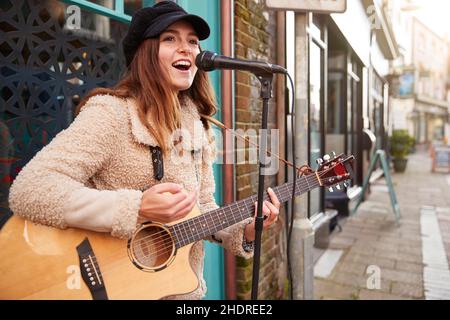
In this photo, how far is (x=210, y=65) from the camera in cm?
123

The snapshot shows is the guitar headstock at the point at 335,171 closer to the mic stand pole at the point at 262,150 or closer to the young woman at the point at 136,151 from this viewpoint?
the young woman at the point at 136,151

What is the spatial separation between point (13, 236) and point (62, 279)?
198 millimetres

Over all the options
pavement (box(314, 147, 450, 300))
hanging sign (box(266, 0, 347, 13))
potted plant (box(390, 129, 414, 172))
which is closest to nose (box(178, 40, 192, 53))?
hanging sign (box(266, 0, 347, 13))

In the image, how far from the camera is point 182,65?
138cm

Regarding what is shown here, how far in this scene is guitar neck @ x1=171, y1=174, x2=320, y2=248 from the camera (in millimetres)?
1340

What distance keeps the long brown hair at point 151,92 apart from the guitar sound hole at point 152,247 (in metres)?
0.30

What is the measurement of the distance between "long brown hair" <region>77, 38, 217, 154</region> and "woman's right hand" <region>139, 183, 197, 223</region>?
18cm

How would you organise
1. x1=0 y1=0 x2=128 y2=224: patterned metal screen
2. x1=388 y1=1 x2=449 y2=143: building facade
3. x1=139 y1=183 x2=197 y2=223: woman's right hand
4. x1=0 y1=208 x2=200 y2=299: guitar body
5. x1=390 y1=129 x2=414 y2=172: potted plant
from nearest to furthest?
x1=0 y1=208 x2=200 y2=299: guitar body → x1=139 y1=183 x2=197 y2=223: woman's right hand → x1=0 y1=0 x2=128 y2=224: patterned metal screen → x1=388 y1=1 x2=449 y2=143: building facade → x1=390 y1=129 x2=414 y2=172: potted plant

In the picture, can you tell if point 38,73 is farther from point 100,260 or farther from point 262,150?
point 262,150

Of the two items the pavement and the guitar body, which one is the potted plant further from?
the guitar body

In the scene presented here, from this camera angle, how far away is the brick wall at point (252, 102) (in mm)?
2424

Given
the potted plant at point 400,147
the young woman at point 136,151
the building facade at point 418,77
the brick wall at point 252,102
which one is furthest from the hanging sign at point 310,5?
the potted plant at point 400,147

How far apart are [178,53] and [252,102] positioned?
1.29 metres
